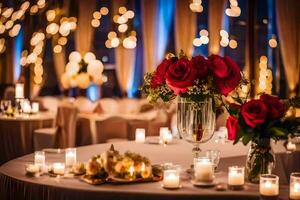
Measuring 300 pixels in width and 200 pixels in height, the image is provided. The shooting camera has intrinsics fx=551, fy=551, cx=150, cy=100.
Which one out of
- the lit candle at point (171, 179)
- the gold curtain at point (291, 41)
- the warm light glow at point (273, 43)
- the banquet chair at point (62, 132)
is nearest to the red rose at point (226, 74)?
the lit candle at point (171, 179)

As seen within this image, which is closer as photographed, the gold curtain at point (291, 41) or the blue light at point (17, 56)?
the gold curtain at point (291, 41)

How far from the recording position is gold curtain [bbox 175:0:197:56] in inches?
456

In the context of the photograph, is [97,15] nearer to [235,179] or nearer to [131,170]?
[131,170]

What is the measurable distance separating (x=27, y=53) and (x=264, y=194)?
416 inches

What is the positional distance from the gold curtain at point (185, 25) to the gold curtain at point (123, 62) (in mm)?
1139

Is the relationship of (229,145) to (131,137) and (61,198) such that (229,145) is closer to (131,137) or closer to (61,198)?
(61,198)

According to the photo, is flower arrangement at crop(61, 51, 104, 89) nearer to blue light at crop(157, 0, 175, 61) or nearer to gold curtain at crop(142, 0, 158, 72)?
gold curtain at crop(142, 0, 158, 72)

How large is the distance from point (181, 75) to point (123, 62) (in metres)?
9.49

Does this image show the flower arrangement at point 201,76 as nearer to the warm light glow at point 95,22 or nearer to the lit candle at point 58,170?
the lit candle at point 58,170

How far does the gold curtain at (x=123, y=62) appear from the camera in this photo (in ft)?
39.5

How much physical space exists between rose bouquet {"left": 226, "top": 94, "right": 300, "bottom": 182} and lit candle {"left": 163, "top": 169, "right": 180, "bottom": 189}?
347 millimetres

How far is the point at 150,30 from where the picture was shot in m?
11.9

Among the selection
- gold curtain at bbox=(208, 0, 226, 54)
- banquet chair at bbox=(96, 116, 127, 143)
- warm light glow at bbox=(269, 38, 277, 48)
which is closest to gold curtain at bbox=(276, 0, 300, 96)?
warm light glow at bbox=(269, 38, 277, 48)

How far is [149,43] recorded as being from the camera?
1189 cm
